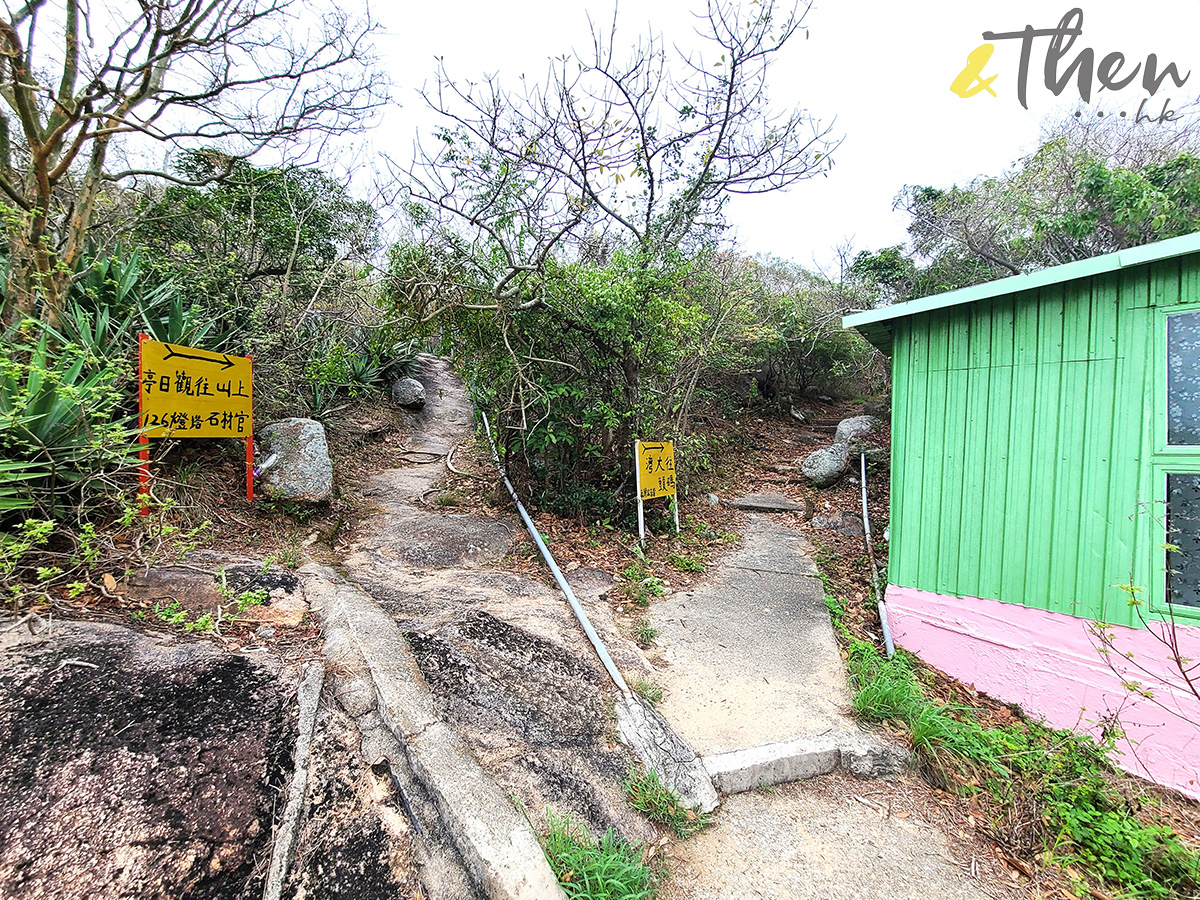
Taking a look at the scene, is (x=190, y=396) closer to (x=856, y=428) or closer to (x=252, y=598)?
(x=252, y=598)

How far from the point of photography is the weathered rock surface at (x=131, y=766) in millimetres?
1615

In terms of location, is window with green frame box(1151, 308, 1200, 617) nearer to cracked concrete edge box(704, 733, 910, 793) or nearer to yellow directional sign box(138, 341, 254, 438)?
cracked concrete edge box(704, 733, 910, 793)

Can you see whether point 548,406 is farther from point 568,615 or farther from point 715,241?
point 715,241

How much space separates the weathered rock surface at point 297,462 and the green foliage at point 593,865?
403 centimetres

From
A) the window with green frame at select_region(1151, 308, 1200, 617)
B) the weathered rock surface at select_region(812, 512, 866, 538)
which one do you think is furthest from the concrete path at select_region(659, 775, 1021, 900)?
the weathered rock surface at select_region(812, 512, 866, 538)

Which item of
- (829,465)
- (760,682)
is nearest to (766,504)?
(829,465)

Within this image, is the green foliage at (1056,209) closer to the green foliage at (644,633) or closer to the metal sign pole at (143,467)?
the green foliage at (644,633)

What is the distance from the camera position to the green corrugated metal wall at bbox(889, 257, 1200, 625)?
3.25 metres

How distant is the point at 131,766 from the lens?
191 cm

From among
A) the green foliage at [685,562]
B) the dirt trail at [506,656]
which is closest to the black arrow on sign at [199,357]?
the dirt trail at [506,656]

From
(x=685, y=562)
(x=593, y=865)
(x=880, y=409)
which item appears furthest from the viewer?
(x=880, y=409)

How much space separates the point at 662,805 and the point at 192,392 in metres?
4.65

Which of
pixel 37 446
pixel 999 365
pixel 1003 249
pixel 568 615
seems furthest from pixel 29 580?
pixel 1003 249

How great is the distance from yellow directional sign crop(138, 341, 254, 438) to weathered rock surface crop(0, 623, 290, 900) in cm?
194
